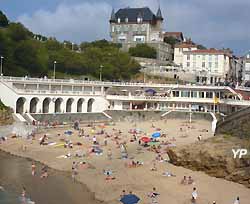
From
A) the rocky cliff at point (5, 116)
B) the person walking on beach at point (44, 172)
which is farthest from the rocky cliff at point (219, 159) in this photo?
the rocky cliff at point (5, 116)

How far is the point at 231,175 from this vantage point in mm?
26188

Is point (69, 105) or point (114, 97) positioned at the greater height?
point (114, 97)

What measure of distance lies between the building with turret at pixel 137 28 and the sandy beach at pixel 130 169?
58.8 metres

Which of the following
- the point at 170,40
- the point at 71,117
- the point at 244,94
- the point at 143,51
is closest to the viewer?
the point at 71,117

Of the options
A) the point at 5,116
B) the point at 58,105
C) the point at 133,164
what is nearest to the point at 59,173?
the point at 133,164

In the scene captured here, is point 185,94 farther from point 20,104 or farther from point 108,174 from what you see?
point 108,174

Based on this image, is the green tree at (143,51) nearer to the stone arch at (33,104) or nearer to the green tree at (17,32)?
the green tree at (17,32)

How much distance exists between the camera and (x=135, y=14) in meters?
113

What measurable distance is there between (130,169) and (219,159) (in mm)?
7231

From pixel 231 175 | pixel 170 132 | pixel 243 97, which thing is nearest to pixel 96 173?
pixel 231 175

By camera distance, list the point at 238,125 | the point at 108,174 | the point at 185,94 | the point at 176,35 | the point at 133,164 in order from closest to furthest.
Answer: the point at 238,125, the point at 108,174, the point at 133,164, the point at 185,94, the point at 176,35

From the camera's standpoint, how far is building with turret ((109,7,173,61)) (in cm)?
11069

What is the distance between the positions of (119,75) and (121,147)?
4358 centimetres

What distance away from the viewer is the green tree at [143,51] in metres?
102
